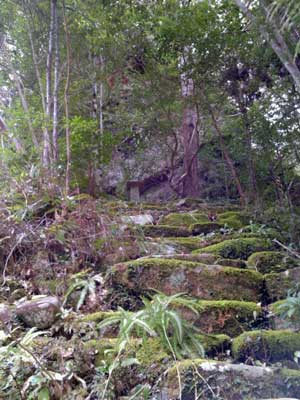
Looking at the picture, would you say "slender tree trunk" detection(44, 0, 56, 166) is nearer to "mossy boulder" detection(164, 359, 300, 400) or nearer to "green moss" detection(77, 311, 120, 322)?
"green moss" detection(77, 311, 120, 322)

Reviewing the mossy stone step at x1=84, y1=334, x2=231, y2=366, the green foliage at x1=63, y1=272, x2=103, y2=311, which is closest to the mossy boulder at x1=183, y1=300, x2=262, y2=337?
Answer: the mossy stone step at x1=84, y1=334, x2=231, y2=366

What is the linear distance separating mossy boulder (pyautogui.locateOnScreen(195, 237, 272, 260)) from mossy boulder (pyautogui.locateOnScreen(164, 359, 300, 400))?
1.61 m

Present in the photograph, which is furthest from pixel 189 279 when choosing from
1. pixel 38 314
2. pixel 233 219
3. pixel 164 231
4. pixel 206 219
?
pixel 206 219

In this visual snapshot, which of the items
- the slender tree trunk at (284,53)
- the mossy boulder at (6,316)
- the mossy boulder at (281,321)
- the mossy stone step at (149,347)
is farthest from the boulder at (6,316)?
the slender tree trunk at (284,53)

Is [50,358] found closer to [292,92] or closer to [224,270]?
[224,270]

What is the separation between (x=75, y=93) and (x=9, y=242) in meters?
3.75

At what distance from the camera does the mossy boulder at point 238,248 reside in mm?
3316

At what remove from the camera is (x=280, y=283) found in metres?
2.63

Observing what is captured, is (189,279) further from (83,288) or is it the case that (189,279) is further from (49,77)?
(49,77)

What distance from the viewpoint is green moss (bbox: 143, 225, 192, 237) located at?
3.85 metres

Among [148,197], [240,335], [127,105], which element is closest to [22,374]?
[240,335]

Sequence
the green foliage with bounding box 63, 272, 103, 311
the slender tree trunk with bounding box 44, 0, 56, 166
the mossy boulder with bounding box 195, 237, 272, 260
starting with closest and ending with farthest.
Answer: the green foliage with bounding box 63, 272, 103, 311
the mossy boulder with bounding box 195, 237, 272, 260
the slender tree trunk with bounding box 44, 0, 56, 166

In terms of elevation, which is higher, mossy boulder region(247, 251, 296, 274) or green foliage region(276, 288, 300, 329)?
mossy boulder region(247, 251, 296, 274)

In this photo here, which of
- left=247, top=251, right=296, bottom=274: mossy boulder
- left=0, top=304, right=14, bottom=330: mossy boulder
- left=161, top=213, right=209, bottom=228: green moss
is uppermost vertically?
left=161, top=213, right=209, bottom=228: green moss
